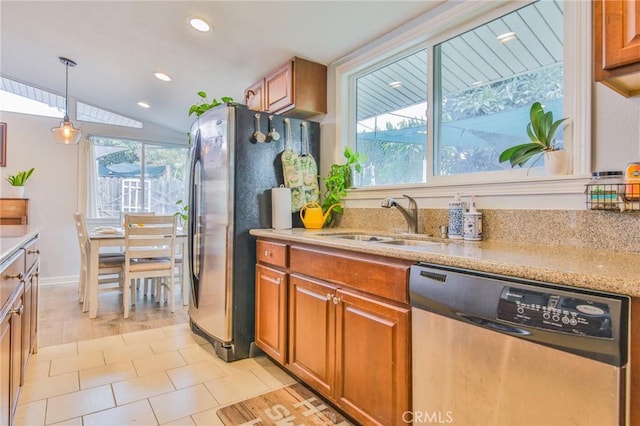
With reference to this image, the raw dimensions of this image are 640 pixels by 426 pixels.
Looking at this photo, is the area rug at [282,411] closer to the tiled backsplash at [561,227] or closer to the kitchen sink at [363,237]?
the kitchen sink at [363,237]

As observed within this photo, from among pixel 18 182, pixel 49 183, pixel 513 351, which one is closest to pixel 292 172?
pixel 513 351

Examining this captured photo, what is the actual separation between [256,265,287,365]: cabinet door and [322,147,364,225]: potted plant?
2.42ft

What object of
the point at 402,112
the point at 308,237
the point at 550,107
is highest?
the point at 402,112

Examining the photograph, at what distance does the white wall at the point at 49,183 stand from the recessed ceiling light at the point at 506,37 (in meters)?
5.42

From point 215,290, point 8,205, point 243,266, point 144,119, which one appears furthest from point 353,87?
point 8,205

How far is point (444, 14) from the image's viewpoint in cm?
199

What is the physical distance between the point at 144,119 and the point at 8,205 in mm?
2130

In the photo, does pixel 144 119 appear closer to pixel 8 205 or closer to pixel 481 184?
pixel 8 205

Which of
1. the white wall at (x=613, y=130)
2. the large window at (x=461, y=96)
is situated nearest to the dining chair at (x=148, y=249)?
the large window at (x=461, y=96)

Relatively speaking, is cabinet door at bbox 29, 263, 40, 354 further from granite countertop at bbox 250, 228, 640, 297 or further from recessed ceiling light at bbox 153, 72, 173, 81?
recessed ceiling light at bbox 153, 72, 173, 81

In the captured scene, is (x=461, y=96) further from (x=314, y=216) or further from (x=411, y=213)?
(x=314, y=216)

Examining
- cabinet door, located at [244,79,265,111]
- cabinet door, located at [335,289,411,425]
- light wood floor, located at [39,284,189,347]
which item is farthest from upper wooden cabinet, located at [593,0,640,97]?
light wood floor, located at [39,284,189,347]

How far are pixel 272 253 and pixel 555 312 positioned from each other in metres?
1.61

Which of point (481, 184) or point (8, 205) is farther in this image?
point (8, 205)
